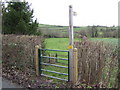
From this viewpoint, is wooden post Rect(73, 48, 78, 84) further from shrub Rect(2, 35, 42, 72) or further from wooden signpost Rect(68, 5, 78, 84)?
shrub Rect(2, 35, 42, 72)

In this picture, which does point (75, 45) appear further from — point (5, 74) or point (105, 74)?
point (5, 74)

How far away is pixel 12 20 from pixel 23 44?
414cm

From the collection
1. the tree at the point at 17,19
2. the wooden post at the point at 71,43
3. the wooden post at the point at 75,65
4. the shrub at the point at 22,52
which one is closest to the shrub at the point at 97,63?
the wooden post at the point at 75,65

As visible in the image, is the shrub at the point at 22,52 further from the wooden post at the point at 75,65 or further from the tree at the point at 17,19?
the tree at the point at 17,19

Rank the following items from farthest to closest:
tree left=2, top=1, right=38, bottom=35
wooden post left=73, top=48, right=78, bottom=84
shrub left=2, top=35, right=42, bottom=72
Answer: tree left=2, top=1, right=38, bottom=35
shrub left=2, top=35, right=42, bottom=72
wooden post left=73, top=48, right=78, bottom=84

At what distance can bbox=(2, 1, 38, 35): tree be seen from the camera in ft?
31.9

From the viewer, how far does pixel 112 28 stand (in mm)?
4680

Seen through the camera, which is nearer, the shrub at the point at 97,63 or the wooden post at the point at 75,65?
the shrub at the point at 97,63

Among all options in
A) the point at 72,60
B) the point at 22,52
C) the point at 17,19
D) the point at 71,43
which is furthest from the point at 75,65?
the point at 17,19

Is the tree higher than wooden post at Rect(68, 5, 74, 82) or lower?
higher

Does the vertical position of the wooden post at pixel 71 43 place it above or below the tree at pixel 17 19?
below

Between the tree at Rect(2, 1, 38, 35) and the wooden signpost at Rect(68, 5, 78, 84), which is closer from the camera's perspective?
the wooden signpost at Rect(68, 5, 78, 84)

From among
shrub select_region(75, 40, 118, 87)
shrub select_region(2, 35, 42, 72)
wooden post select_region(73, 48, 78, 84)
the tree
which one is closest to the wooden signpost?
wooden post select_region(73, 48, 78, 84)

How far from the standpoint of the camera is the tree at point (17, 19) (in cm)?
973
